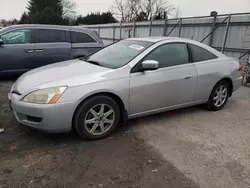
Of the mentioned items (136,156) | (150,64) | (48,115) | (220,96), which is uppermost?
(150,64)

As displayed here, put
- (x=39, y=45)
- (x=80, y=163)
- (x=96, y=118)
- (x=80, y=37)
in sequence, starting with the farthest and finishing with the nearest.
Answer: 1. (x=80, y=37)
2. (x=39, y=45)
3. (x=96, y=118)
4. (x=80, y=163)

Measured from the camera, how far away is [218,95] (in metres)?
4.69

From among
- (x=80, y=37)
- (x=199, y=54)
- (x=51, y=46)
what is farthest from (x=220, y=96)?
(x=51, y=46)

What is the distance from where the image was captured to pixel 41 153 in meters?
2.93

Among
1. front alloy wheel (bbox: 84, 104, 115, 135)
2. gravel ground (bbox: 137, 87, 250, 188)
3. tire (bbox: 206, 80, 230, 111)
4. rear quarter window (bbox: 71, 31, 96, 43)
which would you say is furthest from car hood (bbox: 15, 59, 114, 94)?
rear quarter window (bbox: 71, 31, 96, 43)

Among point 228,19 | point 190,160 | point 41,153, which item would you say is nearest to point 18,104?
point 41,153

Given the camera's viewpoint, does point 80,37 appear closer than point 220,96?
No

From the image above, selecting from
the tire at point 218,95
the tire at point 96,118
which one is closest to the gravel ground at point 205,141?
the tire at point 218,95

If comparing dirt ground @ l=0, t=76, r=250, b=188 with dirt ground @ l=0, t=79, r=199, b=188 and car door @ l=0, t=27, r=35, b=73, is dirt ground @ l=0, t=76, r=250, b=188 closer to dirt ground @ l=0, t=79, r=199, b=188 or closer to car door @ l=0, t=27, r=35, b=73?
dirt ground @ l=0, t=79, r=199, b=188

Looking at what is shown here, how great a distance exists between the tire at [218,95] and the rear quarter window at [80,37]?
431cm

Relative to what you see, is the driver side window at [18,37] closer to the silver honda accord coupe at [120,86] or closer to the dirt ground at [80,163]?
the silver honda accord coupe at [120,86]

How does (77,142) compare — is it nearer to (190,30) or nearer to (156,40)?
(156,40)

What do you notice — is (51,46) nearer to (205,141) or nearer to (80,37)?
(80,37)

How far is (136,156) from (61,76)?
4.99 feet
